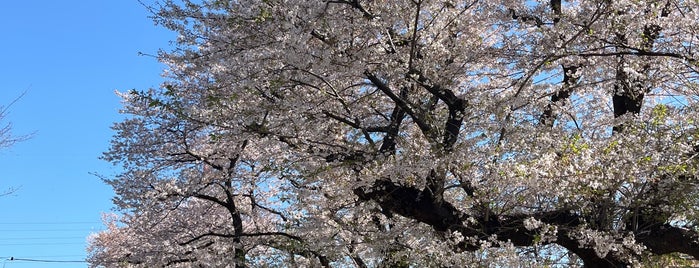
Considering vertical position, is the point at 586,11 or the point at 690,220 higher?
A: the point at 586,11

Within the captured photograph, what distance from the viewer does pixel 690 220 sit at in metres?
6.40

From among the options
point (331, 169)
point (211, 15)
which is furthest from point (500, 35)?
point (211, 15)

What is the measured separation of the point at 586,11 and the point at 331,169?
342 centimetres

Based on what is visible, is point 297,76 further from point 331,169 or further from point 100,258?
point 100,258

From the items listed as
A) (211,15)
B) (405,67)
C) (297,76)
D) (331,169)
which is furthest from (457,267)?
(211,15)

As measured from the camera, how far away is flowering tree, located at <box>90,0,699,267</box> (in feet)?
20.3

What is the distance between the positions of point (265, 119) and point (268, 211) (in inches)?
224

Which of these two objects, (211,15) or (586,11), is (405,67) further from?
(211,15)

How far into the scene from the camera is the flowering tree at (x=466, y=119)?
6.20 metres

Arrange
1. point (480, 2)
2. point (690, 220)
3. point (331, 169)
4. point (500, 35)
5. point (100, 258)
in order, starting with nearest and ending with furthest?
point (690, 220)
point (331, 169)
point (480, 2)
point (500, 35)
point (100, 258)

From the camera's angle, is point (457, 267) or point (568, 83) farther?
point (568, 83)

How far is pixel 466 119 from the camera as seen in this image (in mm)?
7555

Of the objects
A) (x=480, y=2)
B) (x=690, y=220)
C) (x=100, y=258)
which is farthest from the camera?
(x=100, y=258)

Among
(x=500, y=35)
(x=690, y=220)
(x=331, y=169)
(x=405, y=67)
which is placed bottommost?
(x=690, y=220)
